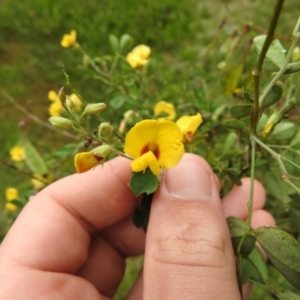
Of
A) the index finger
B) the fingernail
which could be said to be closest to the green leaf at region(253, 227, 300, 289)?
Answer: the fingernail

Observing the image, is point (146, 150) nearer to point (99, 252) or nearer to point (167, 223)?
point (167, 223)

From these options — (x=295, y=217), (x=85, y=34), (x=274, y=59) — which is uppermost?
(x=85, y=34)

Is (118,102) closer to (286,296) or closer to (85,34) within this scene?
(286,296)

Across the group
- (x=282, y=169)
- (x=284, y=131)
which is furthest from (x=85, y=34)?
(x=282, y=169)

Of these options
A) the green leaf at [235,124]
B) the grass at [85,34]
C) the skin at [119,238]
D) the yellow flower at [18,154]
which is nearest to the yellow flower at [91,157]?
the skin at [119,238]

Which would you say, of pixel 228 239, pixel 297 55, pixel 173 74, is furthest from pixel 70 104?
pixel 173 74

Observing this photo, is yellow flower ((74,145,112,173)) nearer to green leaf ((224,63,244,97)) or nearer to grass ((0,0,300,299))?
green leaf ((224,63,244,97))
